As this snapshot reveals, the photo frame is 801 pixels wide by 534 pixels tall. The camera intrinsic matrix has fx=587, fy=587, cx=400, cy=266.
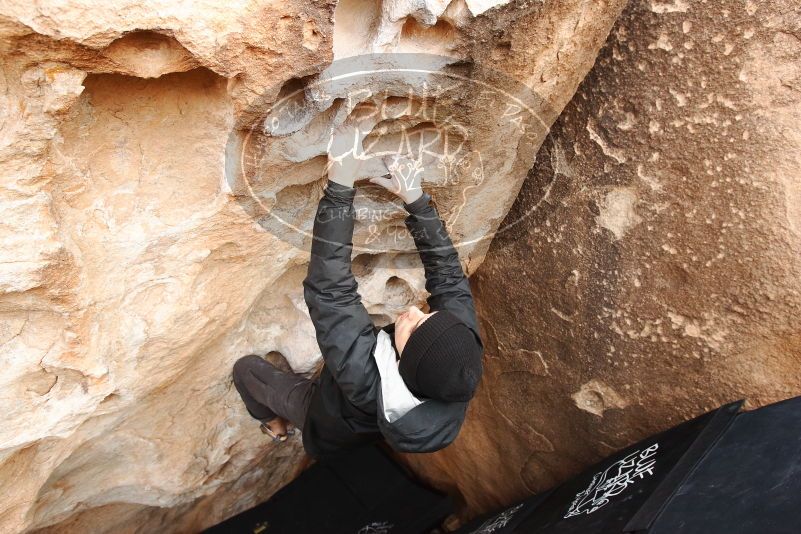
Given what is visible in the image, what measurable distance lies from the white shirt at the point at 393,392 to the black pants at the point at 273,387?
0.33 m

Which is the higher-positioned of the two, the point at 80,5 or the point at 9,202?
the point at 80,5

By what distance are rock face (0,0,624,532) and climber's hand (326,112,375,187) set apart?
0.03m

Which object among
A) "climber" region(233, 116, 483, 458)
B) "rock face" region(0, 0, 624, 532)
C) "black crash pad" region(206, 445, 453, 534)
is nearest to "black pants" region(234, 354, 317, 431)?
"rock face" region(0, 0, 624, 532)

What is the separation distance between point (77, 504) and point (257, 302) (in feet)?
2.19

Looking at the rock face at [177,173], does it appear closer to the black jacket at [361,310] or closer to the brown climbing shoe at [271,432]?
the black jacket at [361,310]

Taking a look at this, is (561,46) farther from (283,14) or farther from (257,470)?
(257,470)

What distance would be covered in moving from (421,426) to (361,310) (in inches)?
9.2

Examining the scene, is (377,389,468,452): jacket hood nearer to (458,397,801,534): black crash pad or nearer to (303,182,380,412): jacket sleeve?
(303,182,380,412): jacket sleeve

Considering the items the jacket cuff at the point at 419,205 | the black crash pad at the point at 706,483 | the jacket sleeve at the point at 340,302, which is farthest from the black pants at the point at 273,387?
the black crash pad at the point at 706,483

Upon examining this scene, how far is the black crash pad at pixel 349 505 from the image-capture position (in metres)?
2.21

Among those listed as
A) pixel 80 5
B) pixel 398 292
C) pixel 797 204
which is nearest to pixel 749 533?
pixel 797 204

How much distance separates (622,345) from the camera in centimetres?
133

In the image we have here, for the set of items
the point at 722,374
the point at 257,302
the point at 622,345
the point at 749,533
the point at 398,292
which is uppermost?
the point at 257,302

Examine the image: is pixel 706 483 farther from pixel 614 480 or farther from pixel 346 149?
pixel 346 149
